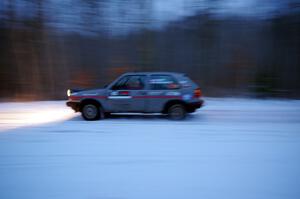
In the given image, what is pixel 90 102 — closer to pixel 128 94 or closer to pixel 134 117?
pixel 128 94

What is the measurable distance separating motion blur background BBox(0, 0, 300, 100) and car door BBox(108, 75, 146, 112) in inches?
313

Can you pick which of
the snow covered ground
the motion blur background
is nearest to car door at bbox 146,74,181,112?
the snow covered ground

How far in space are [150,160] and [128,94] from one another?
11.5 ft

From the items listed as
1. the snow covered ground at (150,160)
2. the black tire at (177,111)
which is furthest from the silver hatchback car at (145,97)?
the snow covered ground at (150,160)

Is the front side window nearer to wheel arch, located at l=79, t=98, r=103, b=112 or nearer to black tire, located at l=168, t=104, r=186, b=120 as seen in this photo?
wheel arch, located at l=79, t=98, r=103, b=112

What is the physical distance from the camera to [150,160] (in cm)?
408

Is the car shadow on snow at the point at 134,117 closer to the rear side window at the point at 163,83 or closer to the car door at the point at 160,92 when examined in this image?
the car door at the point at 160,92

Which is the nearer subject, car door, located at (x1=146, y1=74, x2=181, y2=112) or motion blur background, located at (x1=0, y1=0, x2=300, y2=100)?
car door, located at (x1=146, y1=74, x2=181, y2=112)

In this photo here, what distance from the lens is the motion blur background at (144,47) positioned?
47.6 feet

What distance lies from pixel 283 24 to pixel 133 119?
12.8m

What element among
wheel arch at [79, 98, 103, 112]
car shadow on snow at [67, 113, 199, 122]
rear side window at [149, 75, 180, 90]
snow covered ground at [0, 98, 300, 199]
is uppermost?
rear side window at [149, 75, 180, 90]

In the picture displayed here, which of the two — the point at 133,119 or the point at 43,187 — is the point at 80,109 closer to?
the point at 133,119

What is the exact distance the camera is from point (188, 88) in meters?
7.34

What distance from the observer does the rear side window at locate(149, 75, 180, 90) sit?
24.0ft
